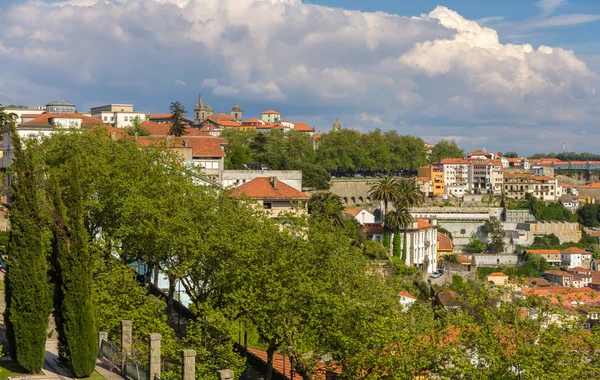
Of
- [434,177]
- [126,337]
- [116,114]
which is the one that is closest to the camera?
[126,337]

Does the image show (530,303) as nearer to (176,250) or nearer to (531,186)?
(176,250)

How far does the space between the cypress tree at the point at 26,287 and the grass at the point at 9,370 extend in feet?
0.84

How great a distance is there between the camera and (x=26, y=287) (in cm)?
2280

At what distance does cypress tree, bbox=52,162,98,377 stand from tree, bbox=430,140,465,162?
149 m

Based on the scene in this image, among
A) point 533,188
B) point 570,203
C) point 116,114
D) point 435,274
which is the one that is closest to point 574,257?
point 570,203

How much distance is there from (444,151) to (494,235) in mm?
52400

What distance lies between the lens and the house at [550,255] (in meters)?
121

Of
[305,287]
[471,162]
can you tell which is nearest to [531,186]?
[471,162]

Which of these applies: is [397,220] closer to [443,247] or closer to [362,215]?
[362,215]

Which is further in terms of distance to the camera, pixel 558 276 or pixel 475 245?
pixel 475 245

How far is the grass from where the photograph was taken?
74.0 ft

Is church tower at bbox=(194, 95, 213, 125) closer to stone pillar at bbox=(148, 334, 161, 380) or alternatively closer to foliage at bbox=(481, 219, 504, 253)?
foliage at bbox=(481, 219, 504, 253)

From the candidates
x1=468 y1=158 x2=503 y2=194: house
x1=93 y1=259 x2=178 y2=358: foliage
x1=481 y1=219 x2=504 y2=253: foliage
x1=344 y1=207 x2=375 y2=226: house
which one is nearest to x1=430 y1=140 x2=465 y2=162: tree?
x1=468 y1=158 x2=503 y2=194: house

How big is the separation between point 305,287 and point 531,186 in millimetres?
142162
